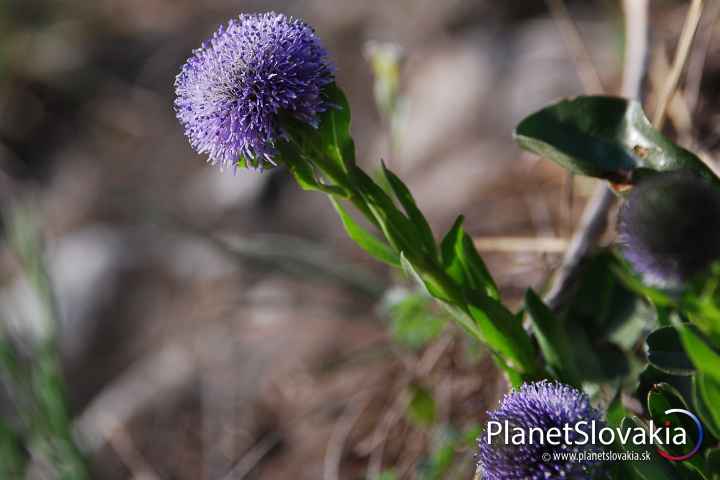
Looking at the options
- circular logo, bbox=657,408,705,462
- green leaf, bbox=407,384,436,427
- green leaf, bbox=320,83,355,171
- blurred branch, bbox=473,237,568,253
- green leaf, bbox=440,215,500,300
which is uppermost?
green leaf, bbox=320,83,355,171

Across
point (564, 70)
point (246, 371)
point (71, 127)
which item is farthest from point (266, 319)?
point (71, 127)

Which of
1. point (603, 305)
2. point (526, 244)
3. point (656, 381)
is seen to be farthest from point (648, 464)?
point (526, 244)

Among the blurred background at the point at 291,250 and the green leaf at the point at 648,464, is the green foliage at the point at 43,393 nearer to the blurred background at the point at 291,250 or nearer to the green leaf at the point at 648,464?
the blurred background at the point at 291,250

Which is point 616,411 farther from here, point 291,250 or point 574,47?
point 574,47

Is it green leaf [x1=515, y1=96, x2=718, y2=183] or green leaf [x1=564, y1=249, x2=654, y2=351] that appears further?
green leaf [x1=564, y1=249, x2=654, y2=351]

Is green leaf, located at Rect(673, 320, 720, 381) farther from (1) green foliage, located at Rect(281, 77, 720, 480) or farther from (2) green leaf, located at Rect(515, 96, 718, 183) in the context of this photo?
(2) green leaf, located at Rect(515, 96, 718, 183)

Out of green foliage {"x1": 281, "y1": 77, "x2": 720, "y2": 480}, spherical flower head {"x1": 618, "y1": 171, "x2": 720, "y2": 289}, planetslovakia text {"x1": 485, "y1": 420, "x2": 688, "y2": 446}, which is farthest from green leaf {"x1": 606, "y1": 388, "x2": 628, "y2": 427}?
spherical flower head {"x1": 618, "y1": 171, "x2": 720, "y2": 289}
